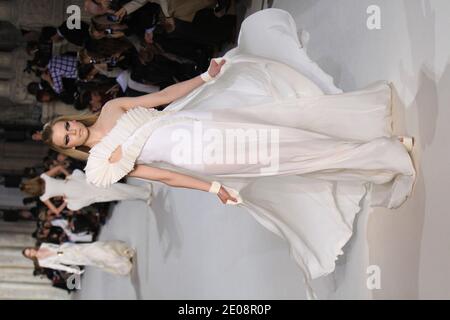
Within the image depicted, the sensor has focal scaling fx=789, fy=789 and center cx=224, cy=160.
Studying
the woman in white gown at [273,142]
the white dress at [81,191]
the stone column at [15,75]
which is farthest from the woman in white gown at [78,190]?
the woman in white gown at [273,142]

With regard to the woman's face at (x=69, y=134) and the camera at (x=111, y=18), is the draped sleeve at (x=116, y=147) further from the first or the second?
the camera at (x=111, y=18)

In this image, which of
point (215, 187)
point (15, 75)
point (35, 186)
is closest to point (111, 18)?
point (215, 187)

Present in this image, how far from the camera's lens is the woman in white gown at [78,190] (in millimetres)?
9461

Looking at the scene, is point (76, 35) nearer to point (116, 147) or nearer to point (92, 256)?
point (92, 256)

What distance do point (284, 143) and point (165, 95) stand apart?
775mm

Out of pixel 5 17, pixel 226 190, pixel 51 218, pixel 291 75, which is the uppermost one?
pixel 5 17

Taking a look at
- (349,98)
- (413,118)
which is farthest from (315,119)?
(413,118)

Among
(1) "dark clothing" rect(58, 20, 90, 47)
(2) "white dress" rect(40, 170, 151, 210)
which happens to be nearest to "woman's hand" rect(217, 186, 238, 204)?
(1) "dark clothing" rect(58, 20, 90, 47)

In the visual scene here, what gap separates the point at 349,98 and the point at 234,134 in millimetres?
805

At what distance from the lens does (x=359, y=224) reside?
5152 millimetres

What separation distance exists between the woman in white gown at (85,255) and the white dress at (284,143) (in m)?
4.52
